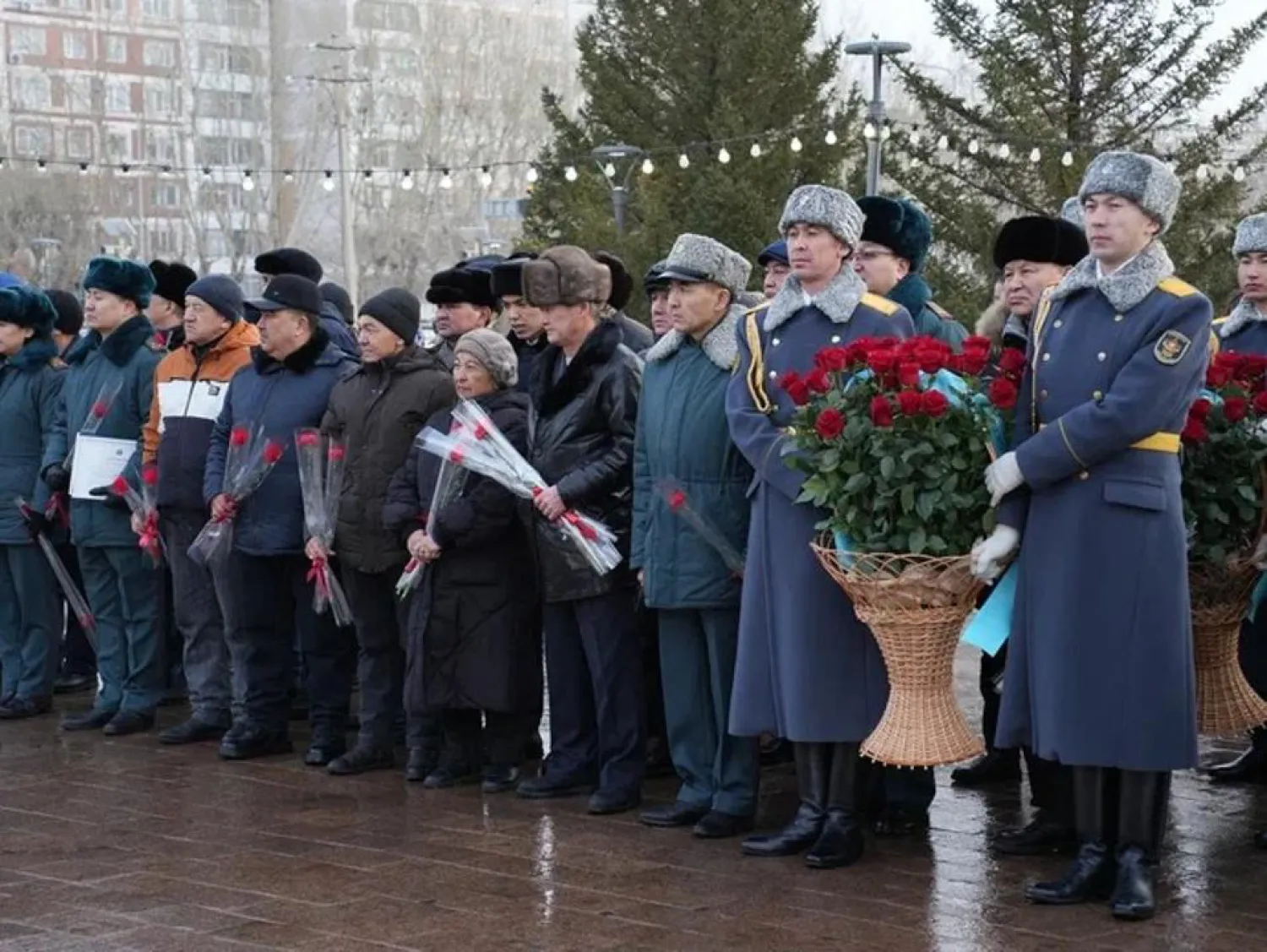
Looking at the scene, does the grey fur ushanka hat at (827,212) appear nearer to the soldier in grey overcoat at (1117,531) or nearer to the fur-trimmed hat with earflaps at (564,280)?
the soldier in grey overcoat at (1117,531)

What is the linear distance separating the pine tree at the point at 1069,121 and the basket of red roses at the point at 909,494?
18.3 meters

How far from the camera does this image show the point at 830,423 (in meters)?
6.61

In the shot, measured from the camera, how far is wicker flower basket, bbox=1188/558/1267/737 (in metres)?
7.04

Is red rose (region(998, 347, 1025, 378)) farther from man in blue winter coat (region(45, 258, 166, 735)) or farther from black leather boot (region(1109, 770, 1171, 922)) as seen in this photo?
man in blue winter coat (region(45, 258, 166, 735))

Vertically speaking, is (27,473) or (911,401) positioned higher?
(911,401)

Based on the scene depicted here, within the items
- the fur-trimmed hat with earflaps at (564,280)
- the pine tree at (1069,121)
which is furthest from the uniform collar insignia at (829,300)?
the pine tree at (1069,121)

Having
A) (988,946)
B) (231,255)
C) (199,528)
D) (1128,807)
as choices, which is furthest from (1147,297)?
(231,255)

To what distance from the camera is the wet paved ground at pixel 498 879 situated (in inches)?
247

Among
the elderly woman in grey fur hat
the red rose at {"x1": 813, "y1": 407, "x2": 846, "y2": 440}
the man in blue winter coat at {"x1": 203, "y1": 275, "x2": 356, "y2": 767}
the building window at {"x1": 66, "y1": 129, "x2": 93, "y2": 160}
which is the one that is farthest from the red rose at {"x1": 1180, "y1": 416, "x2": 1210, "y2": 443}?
the building window at {"x1": 66, "y1": 129, "x2": 93, "y2": 160}

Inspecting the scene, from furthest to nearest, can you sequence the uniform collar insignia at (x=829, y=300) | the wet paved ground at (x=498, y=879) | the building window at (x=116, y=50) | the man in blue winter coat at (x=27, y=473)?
the building window at (x=116, y=50)
the man in blue winter coat at (x=27, y=473)
the uniform collar insignia at (x=829, y=300)
the wet paved ground at (x=498, y=879)

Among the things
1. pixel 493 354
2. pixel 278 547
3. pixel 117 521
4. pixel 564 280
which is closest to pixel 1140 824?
pixel 564 280

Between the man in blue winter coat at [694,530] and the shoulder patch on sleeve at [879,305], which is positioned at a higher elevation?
the shoulder patch on sleeve at [879,305]

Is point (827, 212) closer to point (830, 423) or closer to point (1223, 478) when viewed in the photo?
point (830, 423)

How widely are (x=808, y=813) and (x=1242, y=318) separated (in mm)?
2406
